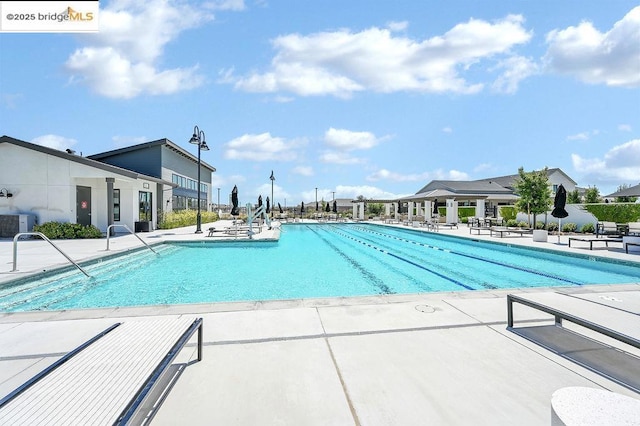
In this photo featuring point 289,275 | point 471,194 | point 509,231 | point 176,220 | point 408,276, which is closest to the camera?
point 289,275

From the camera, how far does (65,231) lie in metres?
13.3

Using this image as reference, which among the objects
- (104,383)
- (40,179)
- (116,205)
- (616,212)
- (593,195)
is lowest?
(104,383)

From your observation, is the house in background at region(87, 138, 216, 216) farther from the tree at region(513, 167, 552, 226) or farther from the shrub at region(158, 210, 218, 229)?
the tree at region(513, 167, 552, 226)

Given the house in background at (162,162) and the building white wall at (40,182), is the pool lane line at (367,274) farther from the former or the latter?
the house in background at (162,162)

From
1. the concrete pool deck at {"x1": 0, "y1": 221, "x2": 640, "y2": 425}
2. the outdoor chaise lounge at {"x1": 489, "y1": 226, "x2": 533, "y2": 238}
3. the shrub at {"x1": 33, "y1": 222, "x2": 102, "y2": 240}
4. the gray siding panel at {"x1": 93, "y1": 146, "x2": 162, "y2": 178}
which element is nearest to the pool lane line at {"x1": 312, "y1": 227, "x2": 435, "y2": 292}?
the concrete pool deck at {"x1": 0, "y1": 221, "x2": 640, "y2": 425}

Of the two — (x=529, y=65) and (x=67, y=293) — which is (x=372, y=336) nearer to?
(x=67, y=293)

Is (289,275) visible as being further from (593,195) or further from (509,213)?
(593,195)

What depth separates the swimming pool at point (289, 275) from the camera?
6.10 metres

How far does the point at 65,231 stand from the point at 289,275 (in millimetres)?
11516

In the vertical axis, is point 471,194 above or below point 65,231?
above

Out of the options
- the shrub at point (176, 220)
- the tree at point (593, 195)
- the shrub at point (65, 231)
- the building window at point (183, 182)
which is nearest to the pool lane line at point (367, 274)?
the shrub at point (65, 231)

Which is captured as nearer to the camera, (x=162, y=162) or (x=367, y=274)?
(x=367, y=274)

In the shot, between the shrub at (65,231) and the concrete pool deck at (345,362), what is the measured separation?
1116cm

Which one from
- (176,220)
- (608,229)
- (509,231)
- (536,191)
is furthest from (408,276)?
(176,220)
